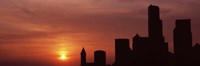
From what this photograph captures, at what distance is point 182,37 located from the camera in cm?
18212

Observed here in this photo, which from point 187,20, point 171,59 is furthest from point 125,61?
point 187,20

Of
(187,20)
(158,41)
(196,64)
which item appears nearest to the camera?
(196,64)

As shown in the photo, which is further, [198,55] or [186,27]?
[186,27]

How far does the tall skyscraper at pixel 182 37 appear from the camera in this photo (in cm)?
17838

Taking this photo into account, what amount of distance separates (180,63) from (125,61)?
69.1 feet

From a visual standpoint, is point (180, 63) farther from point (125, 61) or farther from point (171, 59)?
point (125, 61)

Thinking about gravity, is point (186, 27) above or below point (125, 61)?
above

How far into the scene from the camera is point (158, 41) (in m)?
173

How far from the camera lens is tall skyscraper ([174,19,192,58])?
178 m

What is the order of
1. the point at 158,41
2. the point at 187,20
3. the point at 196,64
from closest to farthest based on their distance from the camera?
the point at 196,64, the point at 158,41, the point at 187,20

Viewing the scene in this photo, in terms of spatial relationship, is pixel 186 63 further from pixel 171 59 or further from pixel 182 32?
pixel 182 32

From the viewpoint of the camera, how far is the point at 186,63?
163 meters

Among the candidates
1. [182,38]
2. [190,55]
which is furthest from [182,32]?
[190,55]

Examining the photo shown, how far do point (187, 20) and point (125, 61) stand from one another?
2905 cm
